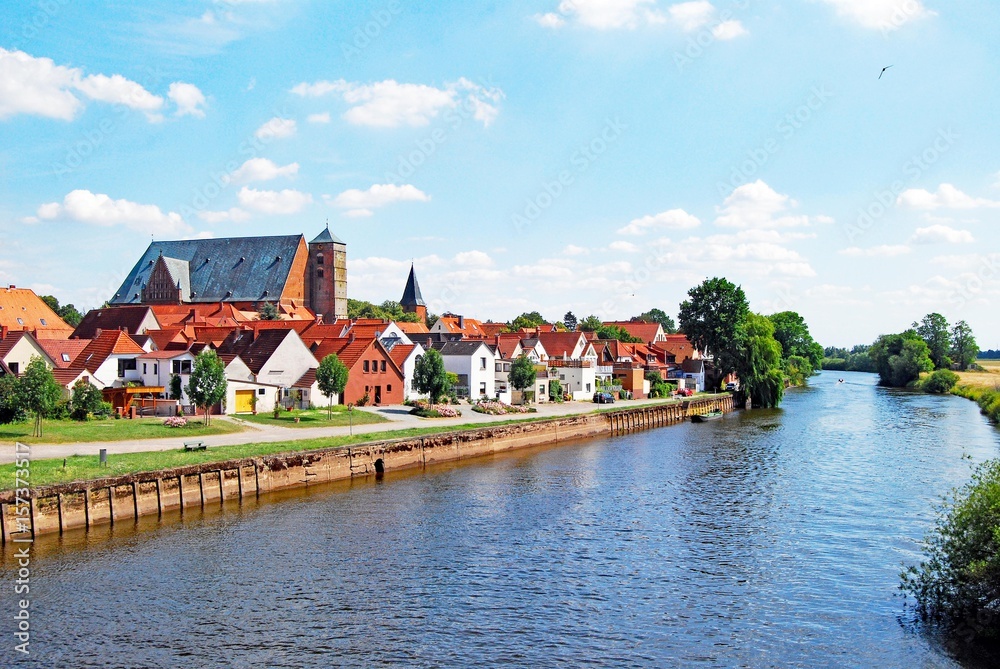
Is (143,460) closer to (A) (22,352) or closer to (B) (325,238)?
(A) (22,352)

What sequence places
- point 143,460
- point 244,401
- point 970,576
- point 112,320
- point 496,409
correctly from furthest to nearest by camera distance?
point 112,320 → point 496,409 → point 244,401 → point 143,460 → point 970,576

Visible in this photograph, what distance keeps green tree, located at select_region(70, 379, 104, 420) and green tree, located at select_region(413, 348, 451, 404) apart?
67.8 ft

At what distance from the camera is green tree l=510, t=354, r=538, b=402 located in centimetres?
6347

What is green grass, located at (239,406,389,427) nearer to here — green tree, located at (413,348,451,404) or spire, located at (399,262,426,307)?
green tree, located at (413,348,451,404)

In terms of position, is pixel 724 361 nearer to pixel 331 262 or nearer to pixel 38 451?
pixel 331 262

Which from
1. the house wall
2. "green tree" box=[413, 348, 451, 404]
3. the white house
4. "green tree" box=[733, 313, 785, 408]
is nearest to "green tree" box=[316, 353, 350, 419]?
"green tree" box=[413, 348, 451, 404]

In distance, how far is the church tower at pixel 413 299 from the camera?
407 feet

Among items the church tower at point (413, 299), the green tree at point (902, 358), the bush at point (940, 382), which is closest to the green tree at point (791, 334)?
the green tree at point (902, 358)

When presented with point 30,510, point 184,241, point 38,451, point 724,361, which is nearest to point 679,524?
point 30,510

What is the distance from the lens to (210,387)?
134 feet

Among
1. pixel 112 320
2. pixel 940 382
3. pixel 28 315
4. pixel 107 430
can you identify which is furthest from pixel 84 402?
pixel 940 382

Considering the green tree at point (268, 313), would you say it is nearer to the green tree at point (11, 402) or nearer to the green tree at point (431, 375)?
the green tree at point (431, 375)

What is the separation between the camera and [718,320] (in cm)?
9050

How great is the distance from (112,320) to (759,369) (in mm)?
66574
